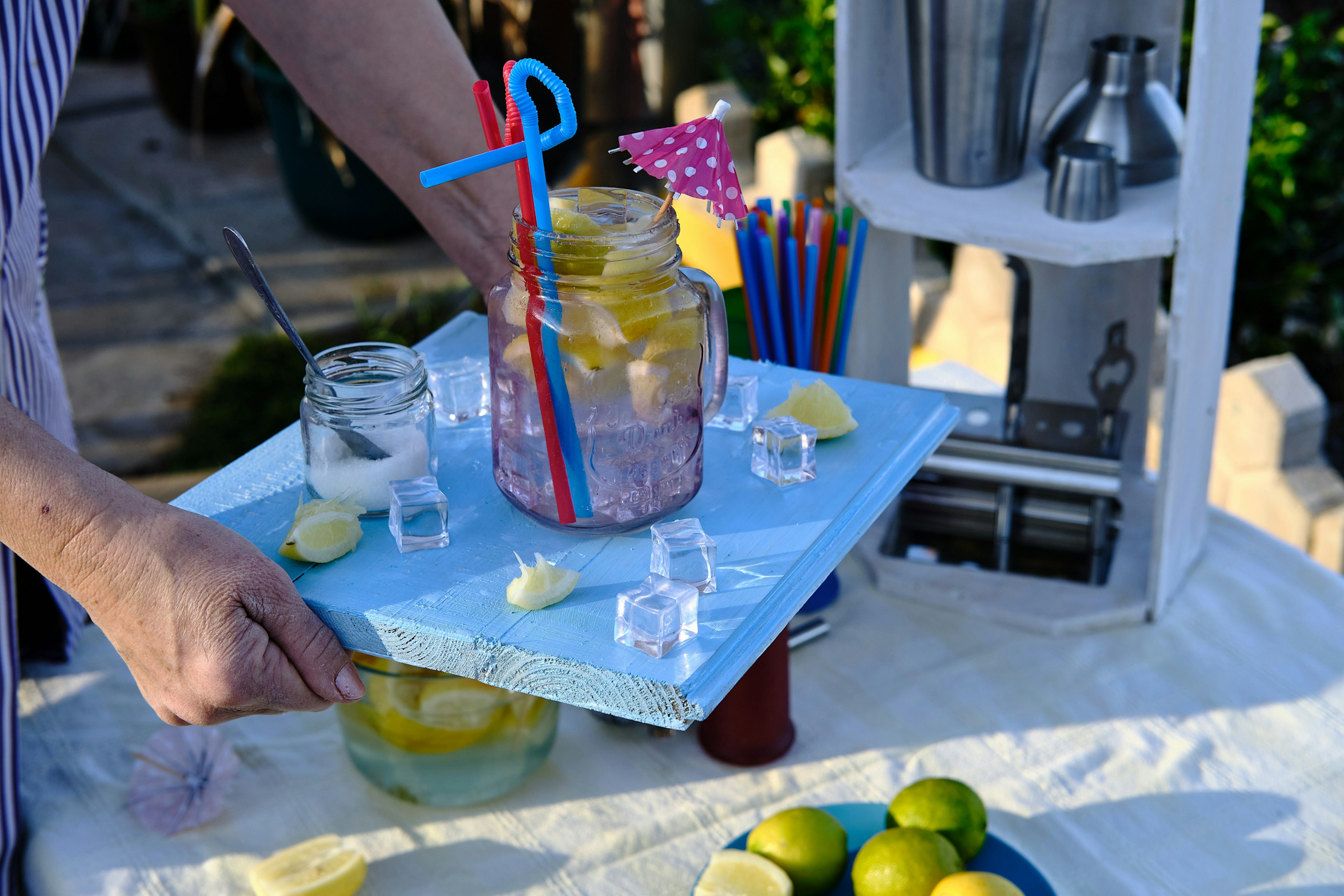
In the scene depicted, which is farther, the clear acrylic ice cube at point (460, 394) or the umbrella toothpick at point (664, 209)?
the clear acrylic ice cube at point (460, 394)

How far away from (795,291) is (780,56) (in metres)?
1.81

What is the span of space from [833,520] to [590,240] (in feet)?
0.81

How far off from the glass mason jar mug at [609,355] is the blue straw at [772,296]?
13.2 inches

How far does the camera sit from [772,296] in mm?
1162

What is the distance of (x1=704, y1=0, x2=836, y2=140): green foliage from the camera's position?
99.0 inches

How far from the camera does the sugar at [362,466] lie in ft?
2.68

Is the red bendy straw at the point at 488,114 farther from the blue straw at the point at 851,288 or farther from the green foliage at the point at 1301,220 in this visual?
the green foliage at the point at 1301,220

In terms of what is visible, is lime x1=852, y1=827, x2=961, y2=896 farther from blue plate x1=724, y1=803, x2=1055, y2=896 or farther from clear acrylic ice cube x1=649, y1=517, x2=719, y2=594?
clear acrylic ice cube x1=649, y1=517, x2=719, y2=594

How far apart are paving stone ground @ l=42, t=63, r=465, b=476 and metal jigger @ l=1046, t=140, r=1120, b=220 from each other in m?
2.11

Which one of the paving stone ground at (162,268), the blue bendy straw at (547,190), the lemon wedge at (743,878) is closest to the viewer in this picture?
the blue bendy straw at (547,190)

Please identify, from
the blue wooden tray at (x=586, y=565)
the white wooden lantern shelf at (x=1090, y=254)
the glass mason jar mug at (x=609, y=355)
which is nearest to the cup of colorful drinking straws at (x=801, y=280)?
the white wooden lantern shelf at (x=1090, y=254)

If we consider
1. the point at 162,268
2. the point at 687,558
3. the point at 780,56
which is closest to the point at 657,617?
the point at 687,558

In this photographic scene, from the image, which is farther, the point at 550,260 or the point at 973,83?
the point at 973,83

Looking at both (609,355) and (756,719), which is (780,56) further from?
(609,355)
